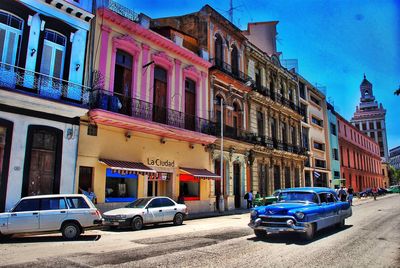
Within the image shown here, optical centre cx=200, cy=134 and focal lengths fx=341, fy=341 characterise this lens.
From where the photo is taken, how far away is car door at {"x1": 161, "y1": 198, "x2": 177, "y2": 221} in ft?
51.5

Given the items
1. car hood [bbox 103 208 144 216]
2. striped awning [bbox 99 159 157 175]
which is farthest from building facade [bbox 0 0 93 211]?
car hood [bbox 103 208 144 216]

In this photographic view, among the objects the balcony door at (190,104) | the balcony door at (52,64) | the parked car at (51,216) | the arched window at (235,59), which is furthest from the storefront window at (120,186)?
the arched window at (235,59)

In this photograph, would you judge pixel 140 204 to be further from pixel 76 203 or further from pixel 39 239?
pixel 39 239

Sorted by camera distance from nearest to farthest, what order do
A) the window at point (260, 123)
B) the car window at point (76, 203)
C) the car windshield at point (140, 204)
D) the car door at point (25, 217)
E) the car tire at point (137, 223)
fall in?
the car door at point (25, 217), the car window at point (76, 203), the car tire at point (137, 223), the car windshield at point (140, 204), the window at point (260, 123)

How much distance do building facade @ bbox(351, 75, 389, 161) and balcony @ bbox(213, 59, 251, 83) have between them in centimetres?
8826

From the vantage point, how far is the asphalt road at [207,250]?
772 cm

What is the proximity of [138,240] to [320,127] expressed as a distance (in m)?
40.3

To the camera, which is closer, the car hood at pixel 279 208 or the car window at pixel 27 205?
the car hood at pixel 279 208

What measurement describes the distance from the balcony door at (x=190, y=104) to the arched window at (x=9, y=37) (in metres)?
11.1

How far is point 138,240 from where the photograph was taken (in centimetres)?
1120

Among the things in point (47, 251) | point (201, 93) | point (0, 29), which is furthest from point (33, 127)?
point (201, 93)

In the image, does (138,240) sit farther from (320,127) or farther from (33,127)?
(320,127)

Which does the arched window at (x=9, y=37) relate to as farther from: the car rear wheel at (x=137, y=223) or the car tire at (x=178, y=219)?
the car tire at (x=178, y=219)

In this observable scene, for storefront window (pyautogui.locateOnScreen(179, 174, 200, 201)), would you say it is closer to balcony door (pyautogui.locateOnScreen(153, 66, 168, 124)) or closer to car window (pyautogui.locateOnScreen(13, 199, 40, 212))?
balcony door (pyautogui.locateOnScreen(153, 66, 168, 124))
